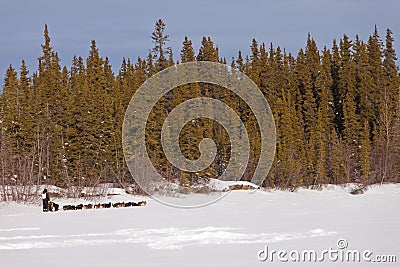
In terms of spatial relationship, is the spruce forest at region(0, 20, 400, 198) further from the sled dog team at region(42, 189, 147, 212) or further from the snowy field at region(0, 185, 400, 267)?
the snowy field at region(0, 185, 400, 267)

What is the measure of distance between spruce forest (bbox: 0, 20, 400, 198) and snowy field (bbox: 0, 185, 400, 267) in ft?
32.6

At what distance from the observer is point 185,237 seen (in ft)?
46.7

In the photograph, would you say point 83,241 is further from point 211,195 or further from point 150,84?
point 150,84

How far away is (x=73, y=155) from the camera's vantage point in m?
42.0

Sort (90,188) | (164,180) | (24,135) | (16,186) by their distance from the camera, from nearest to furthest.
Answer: (16,186), (90,188), (164,180), (24,135)

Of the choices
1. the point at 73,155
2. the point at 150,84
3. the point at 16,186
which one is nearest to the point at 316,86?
the point at 150,84

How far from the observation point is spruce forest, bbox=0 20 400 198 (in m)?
39.6

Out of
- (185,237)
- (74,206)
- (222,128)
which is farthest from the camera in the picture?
(222,128)

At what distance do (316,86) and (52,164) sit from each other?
35.9 metres

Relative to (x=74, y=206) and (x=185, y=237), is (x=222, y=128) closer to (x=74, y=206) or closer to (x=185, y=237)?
(x=74, y=206)

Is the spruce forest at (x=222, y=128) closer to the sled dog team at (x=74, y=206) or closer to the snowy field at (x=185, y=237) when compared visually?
the sled dog team at (x=74, y=206)

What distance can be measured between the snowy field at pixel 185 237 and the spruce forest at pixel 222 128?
993cm

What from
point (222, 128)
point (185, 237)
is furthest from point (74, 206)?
point (222, 128)

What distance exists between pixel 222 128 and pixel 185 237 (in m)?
36.4
